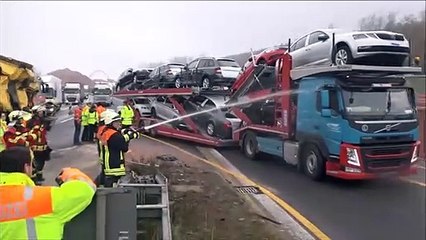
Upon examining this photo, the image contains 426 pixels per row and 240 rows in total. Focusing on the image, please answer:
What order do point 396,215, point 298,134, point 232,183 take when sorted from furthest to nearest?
point 298,134
point 232,183
point 396,215

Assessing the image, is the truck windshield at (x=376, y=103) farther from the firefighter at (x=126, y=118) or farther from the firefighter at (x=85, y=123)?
the firefighter at (x=85, y=123)

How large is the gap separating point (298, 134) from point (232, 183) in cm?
184

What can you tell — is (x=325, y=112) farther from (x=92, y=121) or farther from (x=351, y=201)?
(x=92, y=121)

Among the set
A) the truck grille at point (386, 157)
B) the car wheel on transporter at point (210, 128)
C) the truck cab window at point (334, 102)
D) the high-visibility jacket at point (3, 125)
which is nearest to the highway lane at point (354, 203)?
the truck grille at point (386, 157)

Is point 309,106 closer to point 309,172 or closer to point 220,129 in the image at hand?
point 309,172

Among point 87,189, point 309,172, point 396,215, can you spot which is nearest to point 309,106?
point 309,172

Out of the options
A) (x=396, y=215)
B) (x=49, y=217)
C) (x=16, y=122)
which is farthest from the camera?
(x=16, y=122)

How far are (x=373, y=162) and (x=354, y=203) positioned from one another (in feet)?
3.55

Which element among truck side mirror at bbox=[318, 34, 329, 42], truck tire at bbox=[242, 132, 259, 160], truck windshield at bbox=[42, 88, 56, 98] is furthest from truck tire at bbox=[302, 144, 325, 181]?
truck windshield at bbox=[42, 88, 56, 98]

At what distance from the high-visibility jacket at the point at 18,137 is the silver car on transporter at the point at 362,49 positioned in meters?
5.95

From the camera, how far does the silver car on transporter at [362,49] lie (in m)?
9.40

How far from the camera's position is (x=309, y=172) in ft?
30.8

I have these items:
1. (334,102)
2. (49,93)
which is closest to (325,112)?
(334,102)

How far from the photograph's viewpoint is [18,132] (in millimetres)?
7746
